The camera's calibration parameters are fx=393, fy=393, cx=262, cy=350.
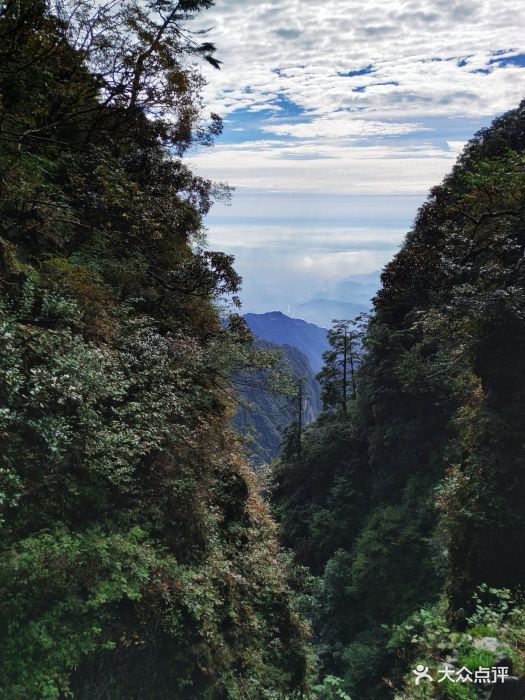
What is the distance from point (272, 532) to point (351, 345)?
73.4 ft

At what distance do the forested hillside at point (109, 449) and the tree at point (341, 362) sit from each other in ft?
69.1

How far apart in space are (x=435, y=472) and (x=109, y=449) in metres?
19.1

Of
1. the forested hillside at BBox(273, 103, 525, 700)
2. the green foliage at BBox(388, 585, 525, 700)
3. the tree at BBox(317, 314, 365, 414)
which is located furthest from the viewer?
the tree at BBox(317, 314, 365, 414)

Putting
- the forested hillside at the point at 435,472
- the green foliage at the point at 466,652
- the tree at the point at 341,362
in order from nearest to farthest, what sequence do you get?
1. the green foliage at the point at 466,652
2. the forested hillside at the point at 435,472
3. the tree at the point at 341,362

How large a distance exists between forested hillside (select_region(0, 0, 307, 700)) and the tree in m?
21.1

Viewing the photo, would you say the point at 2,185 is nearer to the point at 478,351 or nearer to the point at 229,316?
the point at 229,316

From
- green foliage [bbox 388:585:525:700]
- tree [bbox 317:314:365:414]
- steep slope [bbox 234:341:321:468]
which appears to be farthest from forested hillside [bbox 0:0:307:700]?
tree [bbox 317:314:365:414]

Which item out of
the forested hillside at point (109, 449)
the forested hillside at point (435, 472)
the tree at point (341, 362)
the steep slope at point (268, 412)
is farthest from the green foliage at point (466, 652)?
the tree at point (341, 362)

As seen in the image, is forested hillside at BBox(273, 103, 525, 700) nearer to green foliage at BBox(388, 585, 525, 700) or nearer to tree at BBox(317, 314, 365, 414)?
green foliage at BBox(388, 585, 525, 700)

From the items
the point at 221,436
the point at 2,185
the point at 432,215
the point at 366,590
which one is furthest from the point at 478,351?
the point at 366,590

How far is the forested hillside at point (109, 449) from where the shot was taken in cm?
555

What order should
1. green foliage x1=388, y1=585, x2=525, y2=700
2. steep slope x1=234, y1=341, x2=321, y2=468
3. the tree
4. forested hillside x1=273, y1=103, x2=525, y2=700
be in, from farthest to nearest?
the tree, steep slope x1=234, y1=341, x2=321, y2=468, forested hillside x1=273, y1=103, x2=525, y2=700, green foliage x1=388, y1=585, x2=525, y2=700

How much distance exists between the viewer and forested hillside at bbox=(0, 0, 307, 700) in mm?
5547

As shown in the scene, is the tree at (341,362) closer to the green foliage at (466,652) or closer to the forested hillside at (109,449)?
the forested hillside at (109,449)
